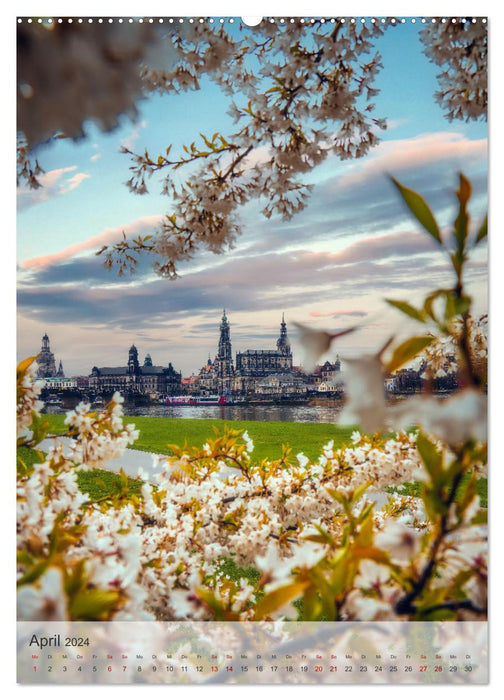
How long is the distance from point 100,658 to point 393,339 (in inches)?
42.9

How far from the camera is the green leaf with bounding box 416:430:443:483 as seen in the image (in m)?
0.97

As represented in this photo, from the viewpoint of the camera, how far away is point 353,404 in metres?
1.01

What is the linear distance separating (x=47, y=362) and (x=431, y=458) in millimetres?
992

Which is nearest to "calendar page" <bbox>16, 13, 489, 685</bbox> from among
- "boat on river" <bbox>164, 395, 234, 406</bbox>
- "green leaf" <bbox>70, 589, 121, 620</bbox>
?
"boat on river" <bbox>164, 395, 234, 406</bbox>

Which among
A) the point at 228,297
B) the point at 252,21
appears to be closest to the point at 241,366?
the point at 228,297

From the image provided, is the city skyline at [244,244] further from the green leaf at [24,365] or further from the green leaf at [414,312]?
the green leaf at [414,312]

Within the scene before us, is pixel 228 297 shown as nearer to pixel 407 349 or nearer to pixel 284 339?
pixel 284 339

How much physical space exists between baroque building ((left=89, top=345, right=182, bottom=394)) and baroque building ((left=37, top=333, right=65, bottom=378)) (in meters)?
0.09

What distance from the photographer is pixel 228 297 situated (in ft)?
4.72

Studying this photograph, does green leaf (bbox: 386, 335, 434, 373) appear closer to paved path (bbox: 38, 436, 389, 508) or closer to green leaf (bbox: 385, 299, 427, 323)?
green leaf (bbox: 385, 299, 427, 323)

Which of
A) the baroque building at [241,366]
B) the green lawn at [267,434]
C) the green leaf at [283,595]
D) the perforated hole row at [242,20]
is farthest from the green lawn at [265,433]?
the perforated hole row at [242,20]

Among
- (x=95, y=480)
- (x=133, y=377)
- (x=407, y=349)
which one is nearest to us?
(x=407, y=349)
